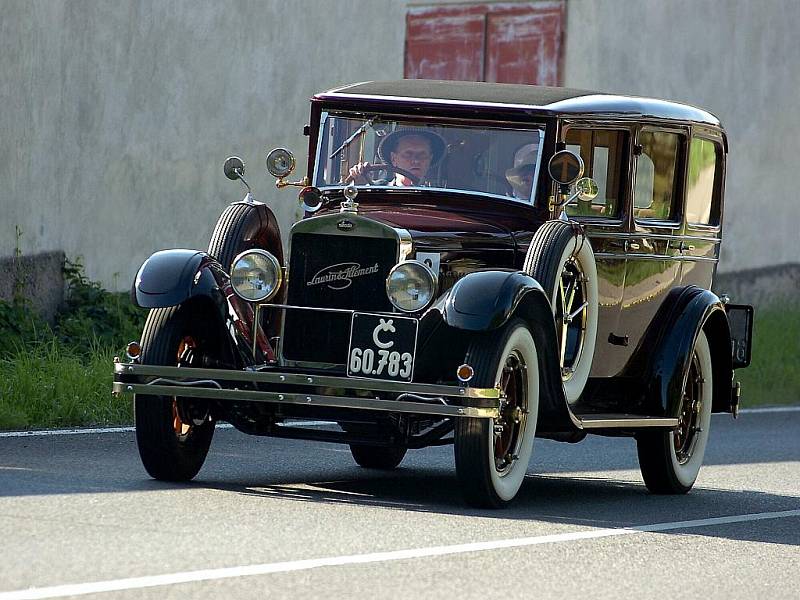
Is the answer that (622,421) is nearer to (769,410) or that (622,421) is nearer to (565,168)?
(565,168)

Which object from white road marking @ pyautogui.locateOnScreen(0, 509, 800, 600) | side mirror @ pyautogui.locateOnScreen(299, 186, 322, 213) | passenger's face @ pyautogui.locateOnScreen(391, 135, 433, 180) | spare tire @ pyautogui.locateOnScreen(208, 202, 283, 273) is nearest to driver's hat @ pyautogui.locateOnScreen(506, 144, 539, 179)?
passenger's face @ pyautogui.locateOnScreen(391, 135, 433, 180)

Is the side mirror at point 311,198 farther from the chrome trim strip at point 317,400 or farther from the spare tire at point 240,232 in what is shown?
the chrome trim strip at point 317,400

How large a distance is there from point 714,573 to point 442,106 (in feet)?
12.0

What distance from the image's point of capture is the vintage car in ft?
27.1

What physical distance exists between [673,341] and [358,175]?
2.00m

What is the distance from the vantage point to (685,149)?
34.9ft

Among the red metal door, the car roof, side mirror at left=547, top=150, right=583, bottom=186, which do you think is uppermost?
the red metal door

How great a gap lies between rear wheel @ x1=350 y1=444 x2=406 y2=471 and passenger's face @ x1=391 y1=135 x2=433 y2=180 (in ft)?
5.46

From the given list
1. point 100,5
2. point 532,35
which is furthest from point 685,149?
point 532,35

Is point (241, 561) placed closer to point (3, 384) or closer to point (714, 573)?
point (714, 573)

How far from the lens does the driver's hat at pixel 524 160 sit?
9.62 m

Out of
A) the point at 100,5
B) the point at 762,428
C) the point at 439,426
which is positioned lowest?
the point at 762,428

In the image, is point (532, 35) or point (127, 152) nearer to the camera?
point (127, 152)

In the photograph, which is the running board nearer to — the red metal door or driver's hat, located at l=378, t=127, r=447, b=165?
driver's hat, located at l=378, t=127, r=447, b=165
